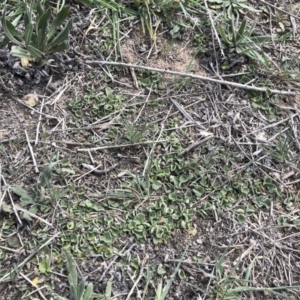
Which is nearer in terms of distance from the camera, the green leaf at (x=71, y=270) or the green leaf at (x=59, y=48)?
the green leaf at (x=71, y=270)

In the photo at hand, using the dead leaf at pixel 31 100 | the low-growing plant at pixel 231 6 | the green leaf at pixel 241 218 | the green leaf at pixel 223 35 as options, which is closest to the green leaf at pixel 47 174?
the dead leaf at pixel 31 100

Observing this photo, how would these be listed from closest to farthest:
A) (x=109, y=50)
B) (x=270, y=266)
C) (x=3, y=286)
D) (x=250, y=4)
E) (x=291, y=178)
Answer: (x=3, y=286), (x=270, y=266), (x=291, y=178), (x=109, y=50), (x=250, y=4)

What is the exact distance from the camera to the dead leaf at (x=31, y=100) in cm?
197

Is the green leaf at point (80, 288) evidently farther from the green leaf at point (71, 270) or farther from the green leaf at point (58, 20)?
the green leaf at point (58, 20)

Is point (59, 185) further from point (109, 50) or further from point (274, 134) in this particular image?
point (274, 134)

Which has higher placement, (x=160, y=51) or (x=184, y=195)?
(x=160, y=51)

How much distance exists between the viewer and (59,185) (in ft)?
5.89

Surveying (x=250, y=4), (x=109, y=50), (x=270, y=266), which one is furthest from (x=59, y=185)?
(x=250, y=4)

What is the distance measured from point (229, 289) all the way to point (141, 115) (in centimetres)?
77

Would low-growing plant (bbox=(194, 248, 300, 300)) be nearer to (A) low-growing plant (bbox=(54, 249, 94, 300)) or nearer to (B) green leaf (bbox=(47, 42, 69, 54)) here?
(A) low-growing plant (bbox=(54, 249, 94, 300))

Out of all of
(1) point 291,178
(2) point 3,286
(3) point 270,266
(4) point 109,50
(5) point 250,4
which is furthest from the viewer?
(5) point 250,4

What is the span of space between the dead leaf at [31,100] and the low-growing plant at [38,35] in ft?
0.49

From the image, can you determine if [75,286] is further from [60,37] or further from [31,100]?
[60,37]

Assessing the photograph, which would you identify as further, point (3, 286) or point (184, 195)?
point (184, 195)
